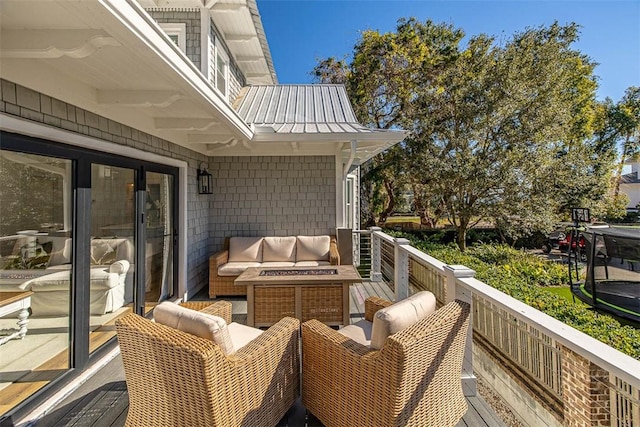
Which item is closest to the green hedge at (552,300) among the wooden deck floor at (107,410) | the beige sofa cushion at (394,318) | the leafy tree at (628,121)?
the wooden deck floor at (107,410)

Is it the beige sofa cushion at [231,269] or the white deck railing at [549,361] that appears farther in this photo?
the beige sofa cushion at [231,269]

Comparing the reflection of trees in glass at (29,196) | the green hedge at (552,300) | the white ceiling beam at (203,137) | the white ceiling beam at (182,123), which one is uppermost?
the white ceiling beam at (203,137)

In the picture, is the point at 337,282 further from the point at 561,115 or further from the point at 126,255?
the point at 561,115

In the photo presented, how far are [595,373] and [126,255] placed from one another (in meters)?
4.11

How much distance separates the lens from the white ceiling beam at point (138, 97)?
2.79 meters

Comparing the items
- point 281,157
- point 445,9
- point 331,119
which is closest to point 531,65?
point 445,9

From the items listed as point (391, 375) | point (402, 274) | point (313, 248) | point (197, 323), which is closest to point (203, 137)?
point (313, 248)

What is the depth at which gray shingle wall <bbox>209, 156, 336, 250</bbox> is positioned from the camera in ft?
20.8

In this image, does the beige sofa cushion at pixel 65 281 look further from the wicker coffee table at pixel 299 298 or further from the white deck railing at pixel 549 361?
the white deck railing at pixel 549 361

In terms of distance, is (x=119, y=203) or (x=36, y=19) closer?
(x=36, y=19)

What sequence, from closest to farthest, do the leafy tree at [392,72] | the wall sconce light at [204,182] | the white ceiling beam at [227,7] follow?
the white ceiling beam at [227,7]
the wall sconce light at [204,182]
the leafy tree at [392,72]

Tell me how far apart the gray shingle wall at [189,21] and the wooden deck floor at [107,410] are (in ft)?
15.7

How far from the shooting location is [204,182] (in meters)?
5.72

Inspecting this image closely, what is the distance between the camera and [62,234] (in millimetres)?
2604
